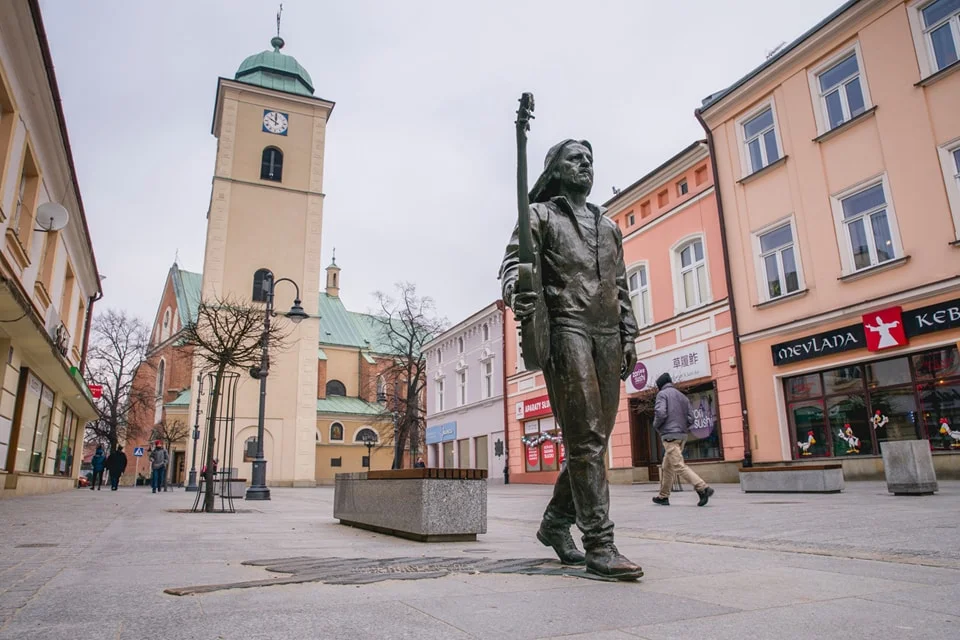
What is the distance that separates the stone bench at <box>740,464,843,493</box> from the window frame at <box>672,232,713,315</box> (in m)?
8.70

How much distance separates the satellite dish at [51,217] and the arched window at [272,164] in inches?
1158

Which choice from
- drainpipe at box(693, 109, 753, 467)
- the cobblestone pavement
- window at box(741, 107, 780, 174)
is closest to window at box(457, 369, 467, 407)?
drainpipe at box(693, 109, 753, 467)

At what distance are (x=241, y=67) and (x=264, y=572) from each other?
49.0 metres

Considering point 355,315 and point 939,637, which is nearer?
point 939,637

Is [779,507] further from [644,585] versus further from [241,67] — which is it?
[241,67]

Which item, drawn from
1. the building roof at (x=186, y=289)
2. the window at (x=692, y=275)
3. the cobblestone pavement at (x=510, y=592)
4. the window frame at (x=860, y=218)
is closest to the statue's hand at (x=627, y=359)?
the cobblestone pavement at (x=510, y=592)

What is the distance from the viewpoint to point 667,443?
1112 cm

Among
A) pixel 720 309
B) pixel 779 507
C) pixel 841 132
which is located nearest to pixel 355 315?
pixel 720 309

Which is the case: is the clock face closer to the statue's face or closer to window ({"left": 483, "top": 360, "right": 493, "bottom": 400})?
window ({"left": 483, "top": 360, "right": 493, "bottom": 400})

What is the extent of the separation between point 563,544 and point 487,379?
31.6 metres

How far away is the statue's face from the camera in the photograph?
4480mm

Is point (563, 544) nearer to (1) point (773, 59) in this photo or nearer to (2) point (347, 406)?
(1) point (773, 59)

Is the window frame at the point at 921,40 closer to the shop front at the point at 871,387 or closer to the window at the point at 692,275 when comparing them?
the shop front at the point at 871,387

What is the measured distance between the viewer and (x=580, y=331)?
4055 millimetres
